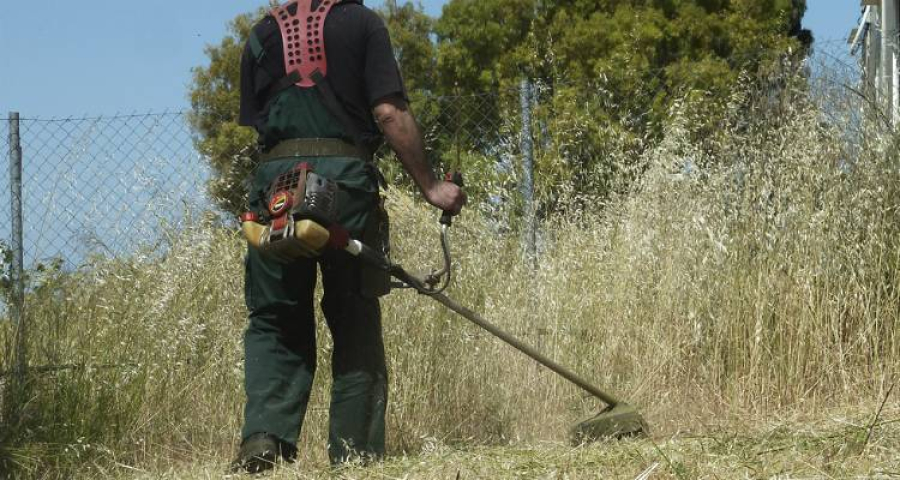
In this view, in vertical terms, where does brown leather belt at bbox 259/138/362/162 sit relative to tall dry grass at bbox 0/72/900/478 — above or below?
above

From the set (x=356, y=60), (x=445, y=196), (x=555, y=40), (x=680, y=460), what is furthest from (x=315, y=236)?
(x=555, y=40)

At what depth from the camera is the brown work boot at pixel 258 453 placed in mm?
4824

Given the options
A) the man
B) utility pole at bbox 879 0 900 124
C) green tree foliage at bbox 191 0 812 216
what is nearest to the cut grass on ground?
the man

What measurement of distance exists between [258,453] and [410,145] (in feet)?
4.01

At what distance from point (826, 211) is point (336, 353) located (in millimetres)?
2715

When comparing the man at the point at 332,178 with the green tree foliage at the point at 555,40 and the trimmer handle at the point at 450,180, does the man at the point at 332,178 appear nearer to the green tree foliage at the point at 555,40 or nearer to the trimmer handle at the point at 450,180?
the trimmer handle at the point at 450,180

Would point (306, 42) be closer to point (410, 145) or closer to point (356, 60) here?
point (356, 60)

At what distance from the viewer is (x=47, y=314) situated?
5.77 metres

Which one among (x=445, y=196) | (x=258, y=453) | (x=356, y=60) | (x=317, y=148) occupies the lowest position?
(x=258, y=453)

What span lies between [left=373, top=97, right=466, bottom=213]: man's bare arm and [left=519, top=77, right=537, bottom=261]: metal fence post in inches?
88.3

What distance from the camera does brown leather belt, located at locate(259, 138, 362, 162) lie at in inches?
192

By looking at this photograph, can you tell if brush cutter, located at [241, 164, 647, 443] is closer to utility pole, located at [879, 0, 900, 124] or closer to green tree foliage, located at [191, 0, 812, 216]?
utility pole, located at [879, 0, 900, 124]

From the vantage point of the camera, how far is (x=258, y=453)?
15.8ft

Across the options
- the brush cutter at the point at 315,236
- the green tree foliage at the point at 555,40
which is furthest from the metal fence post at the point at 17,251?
the green tree foliage at the point at 555,40
